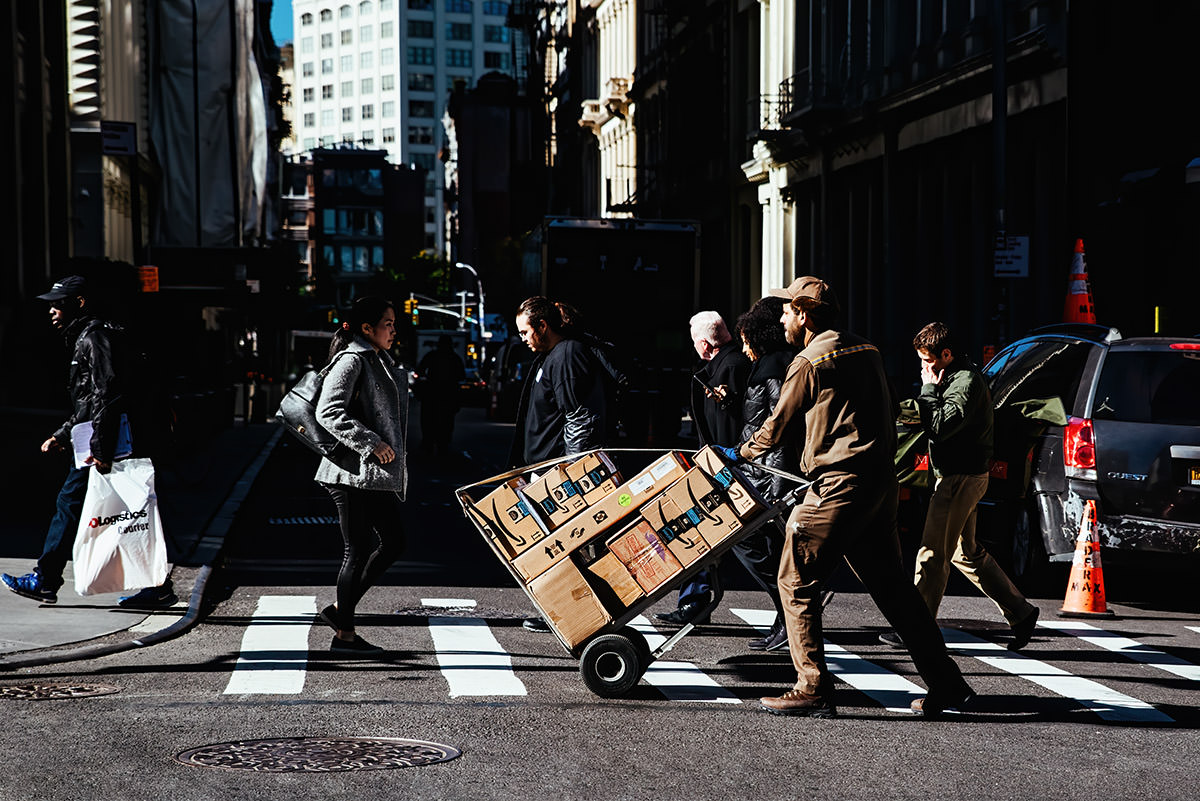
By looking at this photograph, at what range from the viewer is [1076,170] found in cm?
2367

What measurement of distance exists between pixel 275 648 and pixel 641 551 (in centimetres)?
237

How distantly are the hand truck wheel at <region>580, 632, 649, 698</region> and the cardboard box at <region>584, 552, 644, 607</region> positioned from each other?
191mm

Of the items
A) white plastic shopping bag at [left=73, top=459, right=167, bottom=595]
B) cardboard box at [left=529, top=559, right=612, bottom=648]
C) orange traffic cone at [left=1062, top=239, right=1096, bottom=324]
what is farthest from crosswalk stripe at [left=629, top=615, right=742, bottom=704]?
orange traffic cone at [left=1062, top=239, right=1096, bottom=324]

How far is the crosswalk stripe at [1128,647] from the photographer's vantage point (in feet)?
30.3

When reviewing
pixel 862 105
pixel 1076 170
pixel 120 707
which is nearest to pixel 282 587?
pixel 120 707

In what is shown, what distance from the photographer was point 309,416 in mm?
9375

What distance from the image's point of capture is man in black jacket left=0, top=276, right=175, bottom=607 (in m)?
10.4

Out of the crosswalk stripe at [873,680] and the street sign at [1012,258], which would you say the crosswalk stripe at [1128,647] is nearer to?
the crosswalk stripe at [873,680]

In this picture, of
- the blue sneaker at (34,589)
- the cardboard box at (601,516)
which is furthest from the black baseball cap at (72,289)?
the cardboard box at (601,516)

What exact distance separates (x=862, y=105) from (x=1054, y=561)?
72.1 feet

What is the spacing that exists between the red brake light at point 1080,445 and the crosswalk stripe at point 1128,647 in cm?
113

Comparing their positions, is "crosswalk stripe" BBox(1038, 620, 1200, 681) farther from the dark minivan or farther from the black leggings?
the black leggings

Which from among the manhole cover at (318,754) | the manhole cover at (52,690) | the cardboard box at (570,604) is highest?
the cardboard box at (570,604)

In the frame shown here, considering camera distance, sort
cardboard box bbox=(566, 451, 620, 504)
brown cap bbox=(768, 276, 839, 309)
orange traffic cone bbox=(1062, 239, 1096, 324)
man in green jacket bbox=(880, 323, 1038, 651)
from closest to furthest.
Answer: brown cap bbox=(768, 276, 839, 309) → cardboard box bbox=(566, 451, 620, 504) → man in green jacket bbox=(880, 323, 1038, 651) → orange traffic cone bbox=(1062, 239, 1096, 324)
